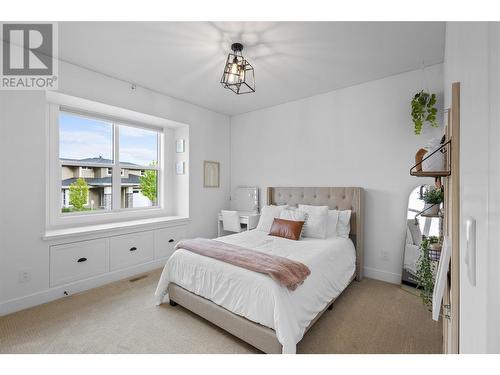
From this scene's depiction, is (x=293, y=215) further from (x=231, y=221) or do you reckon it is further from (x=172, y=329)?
(x=172, y=329)

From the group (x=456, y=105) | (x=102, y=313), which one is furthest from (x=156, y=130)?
(x=456, y=105)

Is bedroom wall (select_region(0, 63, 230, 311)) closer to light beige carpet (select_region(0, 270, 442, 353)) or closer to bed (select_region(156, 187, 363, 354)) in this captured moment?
light beige carpet (select_region(0, 270, 442, 353))

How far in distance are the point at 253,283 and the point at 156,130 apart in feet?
10.9

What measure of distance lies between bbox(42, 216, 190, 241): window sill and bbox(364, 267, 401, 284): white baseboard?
9.38 ft

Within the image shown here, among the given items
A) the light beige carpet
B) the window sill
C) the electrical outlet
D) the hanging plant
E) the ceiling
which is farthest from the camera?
the window sill

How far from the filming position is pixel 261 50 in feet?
8.00

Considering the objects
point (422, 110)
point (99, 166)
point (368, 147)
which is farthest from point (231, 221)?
point (422, 110)

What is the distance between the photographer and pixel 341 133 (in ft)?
11.2

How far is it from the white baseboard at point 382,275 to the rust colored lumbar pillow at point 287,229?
3.87ft

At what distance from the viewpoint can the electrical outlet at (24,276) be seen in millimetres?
2420

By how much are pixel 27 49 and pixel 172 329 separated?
314cm

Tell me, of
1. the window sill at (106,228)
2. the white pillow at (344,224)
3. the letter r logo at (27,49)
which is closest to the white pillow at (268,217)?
the white pillow at (344,224)

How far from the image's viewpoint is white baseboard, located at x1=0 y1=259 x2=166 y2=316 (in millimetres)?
2357

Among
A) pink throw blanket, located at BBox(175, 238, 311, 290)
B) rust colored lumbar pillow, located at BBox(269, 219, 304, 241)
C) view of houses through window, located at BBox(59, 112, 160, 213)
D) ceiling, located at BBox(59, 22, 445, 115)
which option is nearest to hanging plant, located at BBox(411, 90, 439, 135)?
ceiling, located at BBox(59, 22, 445, 115)
